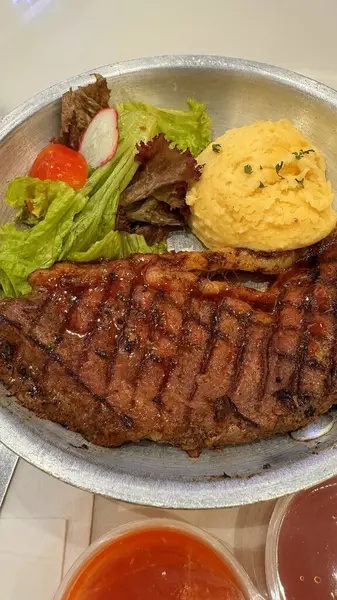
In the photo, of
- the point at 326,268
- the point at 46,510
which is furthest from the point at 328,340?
the point at 46,510

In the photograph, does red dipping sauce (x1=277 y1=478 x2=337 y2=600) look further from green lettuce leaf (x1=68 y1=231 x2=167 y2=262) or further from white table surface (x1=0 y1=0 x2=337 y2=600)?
white table surface (x1=0 y1=0 x2=337 y2=600)

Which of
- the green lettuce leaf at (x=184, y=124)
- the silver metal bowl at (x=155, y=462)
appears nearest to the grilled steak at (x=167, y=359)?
the silver metal bowl at (x=155, y=462)

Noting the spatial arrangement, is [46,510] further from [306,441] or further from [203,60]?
[203,60]

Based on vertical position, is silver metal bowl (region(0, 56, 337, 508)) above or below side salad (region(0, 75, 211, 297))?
below

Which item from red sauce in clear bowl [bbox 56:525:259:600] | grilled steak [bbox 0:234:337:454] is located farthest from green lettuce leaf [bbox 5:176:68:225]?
red sauce in clear bowl [bbox 56:525:259:600]

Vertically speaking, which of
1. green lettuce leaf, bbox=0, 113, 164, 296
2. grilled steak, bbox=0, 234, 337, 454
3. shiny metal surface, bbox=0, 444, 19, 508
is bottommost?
shiny metal surface, bbox=0, 444, 19, 508

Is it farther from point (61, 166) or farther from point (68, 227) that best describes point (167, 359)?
→ point (61, 166)

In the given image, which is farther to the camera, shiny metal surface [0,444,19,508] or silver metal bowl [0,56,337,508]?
shiny metal surface [0,444,19,508]

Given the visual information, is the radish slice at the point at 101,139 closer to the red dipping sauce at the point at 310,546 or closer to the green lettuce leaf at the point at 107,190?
the green lettuce leaf at the point at 107,190
